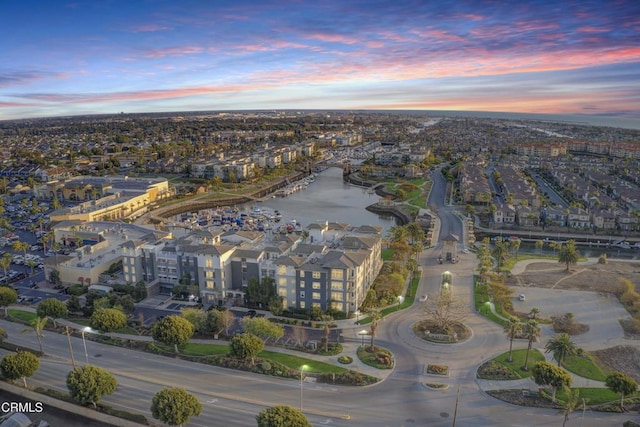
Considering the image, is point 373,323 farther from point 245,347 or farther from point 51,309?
point 51,309

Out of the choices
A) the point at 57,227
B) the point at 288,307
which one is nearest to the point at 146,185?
the point at 57,227

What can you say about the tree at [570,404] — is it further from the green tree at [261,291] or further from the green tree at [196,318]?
the green tree at [196,318]

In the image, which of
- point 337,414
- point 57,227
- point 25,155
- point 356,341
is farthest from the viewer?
point 25,155

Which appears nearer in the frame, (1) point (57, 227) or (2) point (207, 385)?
(2) point (207, 385)

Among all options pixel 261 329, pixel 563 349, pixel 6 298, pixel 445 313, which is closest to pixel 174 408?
pixel 261 329

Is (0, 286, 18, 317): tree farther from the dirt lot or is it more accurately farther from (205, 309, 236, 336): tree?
the dirt lot

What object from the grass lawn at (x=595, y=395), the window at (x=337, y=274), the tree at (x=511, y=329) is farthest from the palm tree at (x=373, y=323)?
the grass lawn at (x=595, y=395)

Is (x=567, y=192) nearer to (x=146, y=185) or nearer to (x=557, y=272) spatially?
(x=557, y=272)
